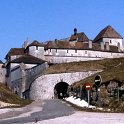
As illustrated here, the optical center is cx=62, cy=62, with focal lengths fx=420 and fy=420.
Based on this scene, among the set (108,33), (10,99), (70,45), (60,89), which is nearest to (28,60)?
(70,45)

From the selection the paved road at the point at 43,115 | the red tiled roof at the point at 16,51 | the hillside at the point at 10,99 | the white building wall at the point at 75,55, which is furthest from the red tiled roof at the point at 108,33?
the paved road at the point at 43,115

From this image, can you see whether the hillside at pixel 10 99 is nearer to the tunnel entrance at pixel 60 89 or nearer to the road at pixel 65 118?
the road at pixel 65 118

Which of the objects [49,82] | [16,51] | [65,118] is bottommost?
[65,118]

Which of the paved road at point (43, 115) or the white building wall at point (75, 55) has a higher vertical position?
the white building wall at point (75, 55)

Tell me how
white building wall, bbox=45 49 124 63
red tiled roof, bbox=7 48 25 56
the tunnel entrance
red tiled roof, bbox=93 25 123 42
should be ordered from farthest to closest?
red tiled roof, bbox=93 25 123 42
red tiled roof, bbox=7 48 25 56
white building wall, bbox=45 49 124 63
the tunnel entrance

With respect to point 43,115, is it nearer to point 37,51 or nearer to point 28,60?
point 28,60

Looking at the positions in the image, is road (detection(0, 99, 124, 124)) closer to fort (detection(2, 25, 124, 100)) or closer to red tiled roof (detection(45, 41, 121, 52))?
fort (detection(2, 25, 124, 100))

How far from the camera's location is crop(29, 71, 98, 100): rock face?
75.3 meters

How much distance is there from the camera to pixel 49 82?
251ft

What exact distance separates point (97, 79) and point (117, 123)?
1643 centimetres

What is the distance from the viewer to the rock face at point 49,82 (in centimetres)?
7532

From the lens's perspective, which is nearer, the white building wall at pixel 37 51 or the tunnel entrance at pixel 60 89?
the tunnel entrance at pixel 60 89

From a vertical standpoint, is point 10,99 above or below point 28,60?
below

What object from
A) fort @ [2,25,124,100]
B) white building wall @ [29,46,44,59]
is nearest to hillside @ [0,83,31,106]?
fort @ [2,25,124,100]
